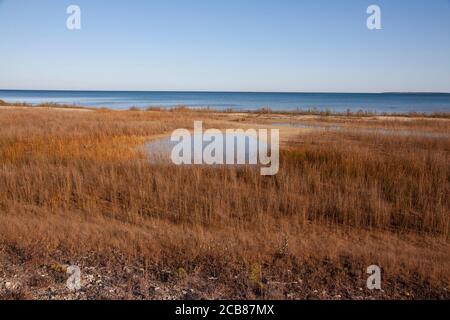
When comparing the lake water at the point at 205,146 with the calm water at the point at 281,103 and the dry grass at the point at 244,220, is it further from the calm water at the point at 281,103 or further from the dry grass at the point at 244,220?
the calm water at the point at 281,103

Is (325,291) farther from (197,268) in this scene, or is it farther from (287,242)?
(197,268)

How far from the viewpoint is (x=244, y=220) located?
22.2 ft

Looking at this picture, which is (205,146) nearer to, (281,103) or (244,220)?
(244,220)

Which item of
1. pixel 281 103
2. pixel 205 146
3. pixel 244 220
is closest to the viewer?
pixel 244 220

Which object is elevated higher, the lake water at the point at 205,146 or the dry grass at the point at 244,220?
the lake water at the point at 205,146

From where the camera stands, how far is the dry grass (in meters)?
4.59

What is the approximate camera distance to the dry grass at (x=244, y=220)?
459 cm

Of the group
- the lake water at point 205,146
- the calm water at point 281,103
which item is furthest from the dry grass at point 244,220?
the calm water at point 281,103

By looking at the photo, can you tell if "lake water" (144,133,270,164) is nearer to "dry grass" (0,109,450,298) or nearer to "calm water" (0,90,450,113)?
"dry grass" (0,109,450,298)

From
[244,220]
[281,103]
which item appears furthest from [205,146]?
[281,103]

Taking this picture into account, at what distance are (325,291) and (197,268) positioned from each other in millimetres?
1548

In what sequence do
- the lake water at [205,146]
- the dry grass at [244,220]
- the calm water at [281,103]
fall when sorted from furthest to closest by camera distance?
1. the calm water at [281,103]
2. the lake water at [205,146]
3. the dry grass at [244,220]

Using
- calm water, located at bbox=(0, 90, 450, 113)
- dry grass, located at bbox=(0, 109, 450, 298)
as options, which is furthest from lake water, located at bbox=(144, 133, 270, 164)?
calm water, located at bbox=(0, 90, 450, 113)
